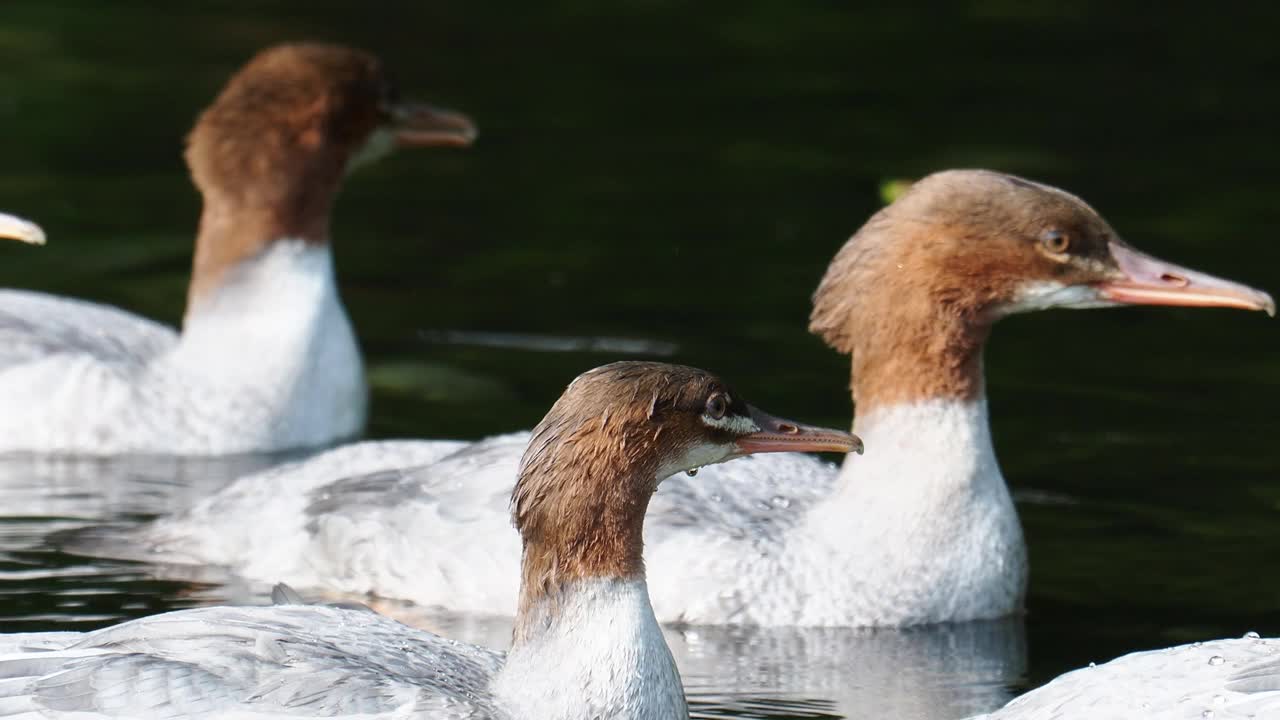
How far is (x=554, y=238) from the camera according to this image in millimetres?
14977

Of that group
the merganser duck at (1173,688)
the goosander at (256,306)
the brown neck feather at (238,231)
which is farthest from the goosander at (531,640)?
the brown neck feather at (238,231)

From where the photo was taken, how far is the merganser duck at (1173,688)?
6.92m

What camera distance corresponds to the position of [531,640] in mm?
7328

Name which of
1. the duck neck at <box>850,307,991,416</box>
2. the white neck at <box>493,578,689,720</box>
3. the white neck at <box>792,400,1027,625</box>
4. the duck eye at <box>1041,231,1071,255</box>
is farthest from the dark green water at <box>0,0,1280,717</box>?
the duck eye at <box>1041,231,1071,255</box>

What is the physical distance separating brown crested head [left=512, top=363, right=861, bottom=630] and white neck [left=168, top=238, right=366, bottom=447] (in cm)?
472

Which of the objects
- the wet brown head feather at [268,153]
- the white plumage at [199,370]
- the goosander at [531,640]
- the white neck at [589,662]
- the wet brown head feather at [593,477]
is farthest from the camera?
the wet brown head feather at [268,153]

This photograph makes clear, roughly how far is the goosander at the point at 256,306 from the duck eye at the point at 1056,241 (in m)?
3.79

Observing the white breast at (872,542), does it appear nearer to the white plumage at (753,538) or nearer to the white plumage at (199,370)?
the white plumage at (753,538)

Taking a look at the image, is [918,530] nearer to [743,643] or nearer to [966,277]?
[743,643]

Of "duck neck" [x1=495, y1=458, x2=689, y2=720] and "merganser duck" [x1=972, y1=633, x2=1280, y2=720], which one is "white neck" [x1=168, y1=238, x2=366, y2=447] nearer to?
"duck neck" [x1=495, y1=458, x2=689, y2=720]

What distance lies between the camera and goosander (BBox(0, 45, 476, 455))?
1195 cm

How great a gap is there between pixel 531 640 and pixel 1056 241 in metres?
3.07

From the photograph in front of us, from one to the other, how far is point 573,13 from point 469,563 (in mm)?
11089

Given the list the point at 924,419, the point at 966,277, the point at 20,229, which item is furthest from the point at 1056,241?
the point at 20,229
